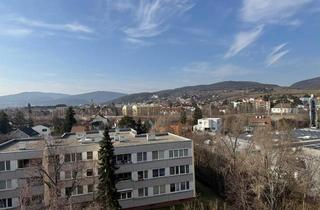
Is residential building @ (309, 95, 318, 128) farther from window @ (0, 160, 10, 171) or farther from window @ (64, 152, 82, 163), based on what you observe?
window @ (0, 160, 10, 171)

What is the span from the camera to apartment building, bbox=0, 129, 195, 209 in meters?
29.3

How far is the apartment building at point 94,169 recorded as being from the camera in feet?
96.1

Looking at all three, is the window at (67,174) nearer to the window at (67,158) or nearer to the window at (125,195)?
the window at (67,158)

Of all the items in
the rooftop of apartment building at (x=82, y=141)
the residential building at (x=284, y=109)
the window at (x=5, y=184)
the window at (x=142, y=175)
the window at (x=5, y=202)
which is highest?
the rooftop of apartment building at (x=82, y=141)

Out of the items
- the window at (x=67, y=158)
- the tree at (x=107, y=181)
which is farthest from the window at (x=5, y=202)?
the tree at (x=107, y=181)

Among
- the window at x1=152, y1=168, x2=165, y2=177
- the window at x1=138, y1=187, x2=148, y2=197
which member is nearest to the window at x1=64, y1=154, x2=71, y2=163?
the window at x1=138, y1=187, x2=148, y2=197

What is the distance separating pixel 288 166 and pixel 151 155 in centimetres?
1244

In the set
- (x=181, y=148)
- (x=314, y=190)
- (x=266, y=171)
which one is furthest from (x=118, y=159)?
(x=314, y=190)

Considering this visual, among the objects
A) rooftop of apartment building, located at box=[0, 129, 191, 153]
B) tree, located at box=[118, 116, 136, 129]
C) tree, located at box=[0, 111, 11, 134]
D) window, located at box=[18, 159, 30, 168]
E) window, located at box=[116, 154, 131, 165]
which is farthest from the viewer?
tree, located at box=[0, 111, 11, 134]

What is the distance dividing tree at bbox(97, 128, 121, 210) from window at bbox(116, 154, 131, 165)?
13.3 ft

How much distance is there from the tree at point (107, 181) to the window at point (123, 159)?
4051 mm

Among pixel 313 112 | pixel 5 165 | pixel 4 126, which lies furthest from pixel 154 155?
pixel 313 112

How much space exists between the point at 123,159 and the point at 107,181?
5024 millimetres

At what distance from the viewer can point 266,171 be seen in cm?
3056
